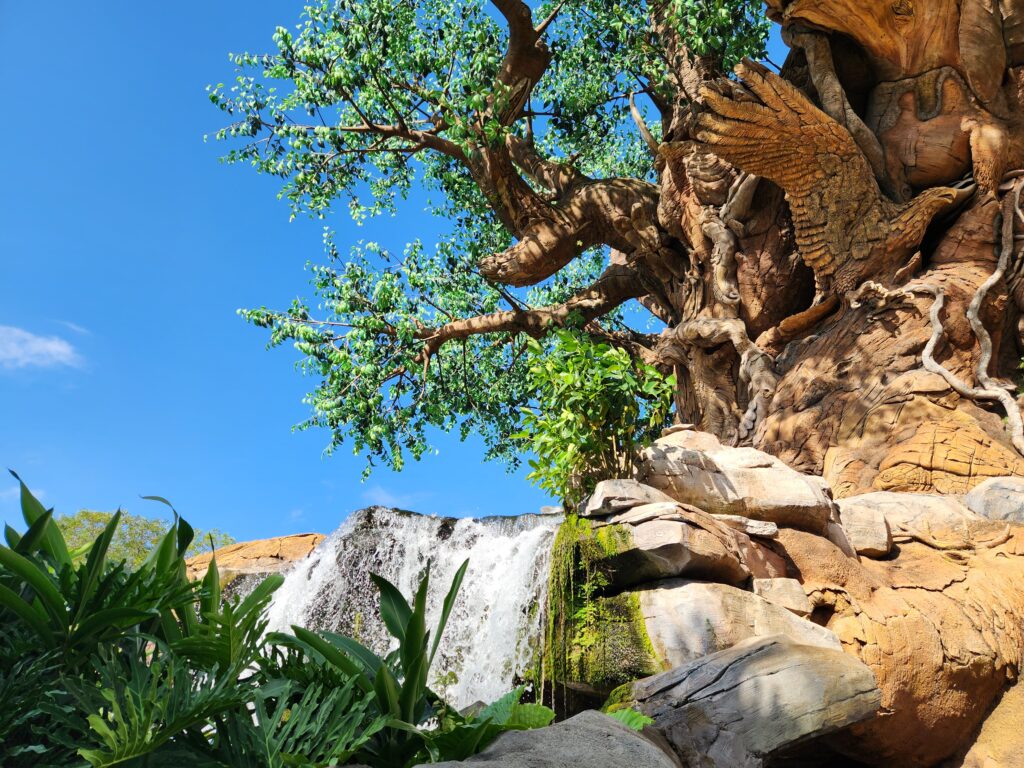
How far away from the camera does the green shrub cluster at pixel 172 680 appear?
104 inches

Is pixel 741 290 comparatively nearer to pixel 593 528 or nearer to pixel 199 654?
pixel 593 528

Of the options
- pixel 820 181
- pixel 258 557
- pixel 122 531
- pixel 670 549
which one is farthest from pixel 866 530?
pixel 122 531

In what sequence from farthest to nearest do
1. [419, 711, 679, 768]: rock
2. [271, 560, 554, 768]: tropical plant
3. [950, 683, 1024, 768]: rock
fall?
[950, 683, 1024, 768]: rock → [271, 560, 554, 768]: tropical plant → [419, 711, 679, 768]: rock

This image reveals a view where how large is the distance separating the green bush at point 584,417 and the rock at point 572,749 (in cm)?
347

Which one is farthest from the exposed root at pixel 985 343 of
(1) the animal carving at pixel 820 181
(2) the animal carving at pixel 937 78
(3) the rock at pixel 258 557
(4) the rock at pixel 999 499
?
(3) the rock at pixel 258 557

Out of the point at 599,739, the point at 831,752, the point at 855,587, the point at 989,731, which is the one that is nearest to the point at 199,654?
the point at 599,739

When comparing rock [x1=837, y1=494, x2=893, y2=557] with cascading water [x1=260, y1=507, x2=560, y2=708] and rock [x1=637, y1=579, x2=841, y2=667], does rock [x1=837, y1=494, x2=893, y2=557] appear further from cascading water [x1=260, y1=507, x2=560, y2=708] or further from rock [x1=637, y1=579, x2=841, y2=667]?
cascading water [x1=260, y1=507, x2=560, y2=708]

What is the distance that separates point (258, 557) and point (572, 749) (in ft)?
23.4

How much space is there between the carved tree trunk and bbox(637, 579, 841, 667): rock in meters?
3.62

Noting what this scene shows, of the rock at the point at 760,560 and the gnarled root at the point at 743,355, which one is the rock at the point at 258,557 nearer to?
the rock at the point at 760,560

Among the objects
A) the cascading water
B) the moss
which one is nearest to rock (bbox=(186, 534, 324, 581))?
the cascading water

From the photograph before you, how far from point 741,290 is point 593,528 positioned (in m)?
6.48

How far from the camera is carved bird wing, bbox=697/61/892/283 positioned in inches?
378

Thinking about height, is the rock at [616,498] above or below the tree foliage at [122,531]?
below
